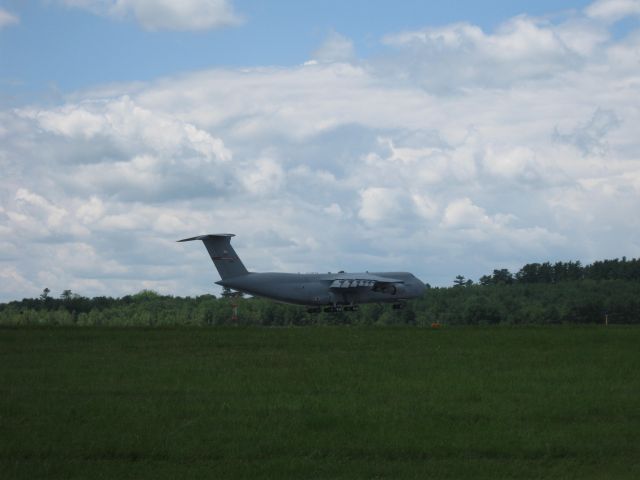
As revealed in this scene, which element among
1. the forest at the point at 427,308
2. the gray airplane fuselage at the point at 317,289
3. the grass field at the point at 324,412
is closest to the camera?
the grass field at the point at 324,412

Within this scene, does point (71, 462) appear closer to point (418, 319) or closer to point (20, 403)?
point (20, 403)

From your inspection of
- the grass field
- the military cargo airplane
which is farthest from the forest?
the grass field

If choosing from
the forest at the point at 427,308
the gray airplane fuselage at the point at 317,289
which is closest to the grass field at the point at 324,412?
Result: the gray airplane fuselage at the point at 317,289

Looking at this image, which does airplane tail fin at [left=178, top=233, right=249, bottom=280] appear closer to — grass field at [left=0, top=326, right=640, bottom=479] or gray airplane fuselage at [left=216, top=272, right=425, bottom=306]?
gray airplane fuselage at [left=216, top=272, right=425, bottom=306]

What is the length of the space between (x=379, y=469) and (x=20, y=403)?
7.80 metres

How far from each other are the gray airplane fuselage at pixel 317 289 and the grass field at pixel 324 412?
33821mm

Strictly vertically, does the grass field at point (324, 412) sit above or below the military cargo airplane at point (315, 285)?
below

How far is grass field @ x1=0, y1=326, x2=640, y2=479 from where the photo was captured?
13.7 m

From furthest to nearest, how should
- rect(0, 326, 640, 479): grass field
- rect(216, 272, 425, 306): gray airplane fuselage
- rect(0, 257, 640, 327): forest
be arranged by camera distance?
rect(0, 257, 640, 327): forest → rect(216, 272, 425, 306): gray airplane fuselage → rect(0, 326, 640, 479): grass field

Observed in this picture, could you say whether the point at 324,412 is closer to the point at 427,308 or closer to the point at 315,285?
the point at 315,285

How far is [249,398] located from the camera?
1864 cm

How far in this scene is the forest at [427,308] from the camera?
75.9 meters

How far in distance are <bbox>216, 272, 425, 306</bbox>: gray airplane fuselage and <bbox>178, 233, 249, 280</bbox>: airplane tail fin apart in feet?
1.84

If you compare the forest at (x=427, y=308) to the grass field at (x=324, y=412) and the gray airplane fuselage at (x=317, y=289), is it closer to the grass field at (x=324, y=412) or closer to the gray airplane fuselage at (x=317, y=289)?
the gray airplane fuselage at (x=317, y=289)
